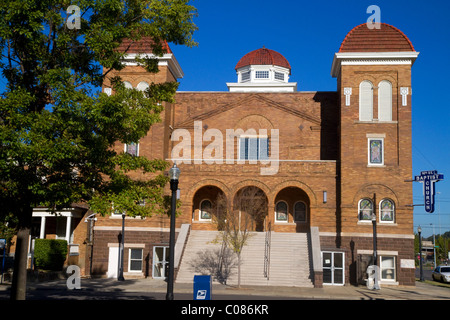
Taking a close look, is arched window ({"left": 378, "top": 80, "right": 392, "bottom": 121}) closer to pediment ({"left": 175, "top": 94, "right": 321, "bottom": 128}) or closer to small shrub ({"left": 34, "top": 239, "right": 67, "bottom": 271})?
pediment ({"left": 175, "top": 94, "right": 321, "bottom": 128})

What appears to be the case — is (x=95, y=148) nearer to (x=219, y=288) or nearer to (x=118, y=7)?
(x=118, y=7)

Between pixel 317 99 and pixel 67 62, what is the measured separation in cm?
2299

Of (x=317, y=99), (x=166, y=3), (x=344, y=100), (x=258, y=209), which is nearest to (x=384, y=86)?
(x=344, y=100)

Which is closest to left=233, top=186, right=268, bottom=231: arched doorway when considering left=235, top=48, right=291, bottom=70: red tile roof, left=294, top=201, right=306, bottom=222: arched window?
left=294, top=201, right=306, bottom=222: arched window

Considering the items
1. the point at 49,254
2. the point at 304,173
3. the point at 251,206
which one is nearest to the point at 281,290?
the point at 251,206

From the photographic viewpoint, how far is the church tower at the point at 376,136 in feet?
95.7

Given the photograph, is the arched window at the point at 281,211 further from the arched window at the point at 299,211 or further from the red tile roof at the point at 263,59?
the red tile roof at the point at 263,59

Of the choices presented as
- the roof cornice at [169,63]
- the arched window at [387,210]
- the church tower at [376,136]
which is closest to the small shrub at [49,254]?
the roof cornice at [169,63]

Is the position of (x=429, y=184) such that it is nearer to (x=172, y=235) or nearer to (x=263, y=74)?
(x=172, y=235)

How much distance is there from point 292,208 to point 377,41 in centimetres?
1154

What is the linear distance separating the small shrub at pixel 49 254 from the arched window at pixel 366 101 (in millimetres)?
19727

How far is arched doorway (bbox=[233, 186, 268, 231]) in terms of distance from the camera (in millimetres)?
30047

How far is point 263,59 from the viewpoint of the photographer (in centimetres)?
4438

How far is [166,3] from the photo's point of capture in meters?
14.8
